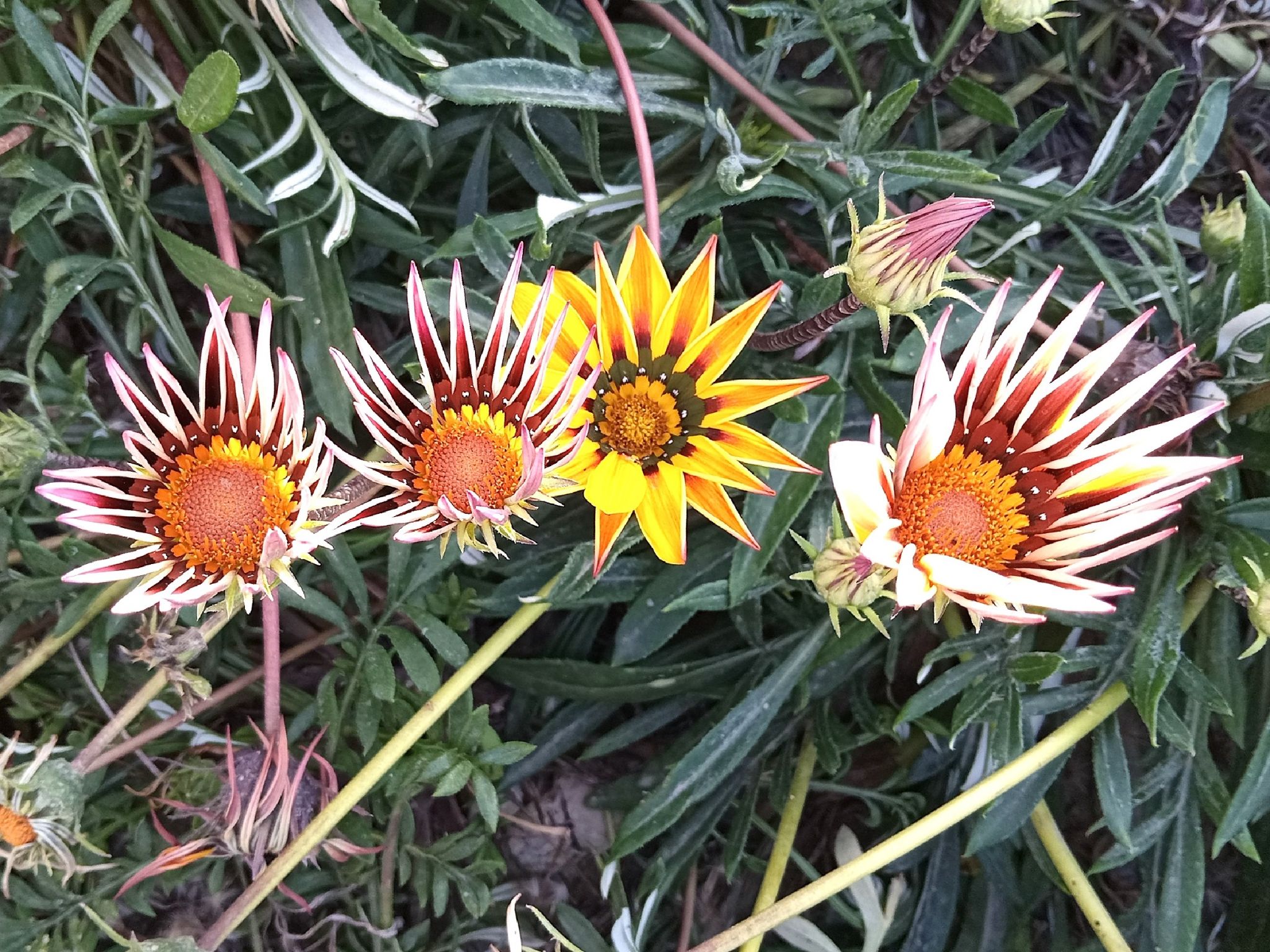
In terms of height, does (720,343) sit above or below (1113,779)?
above

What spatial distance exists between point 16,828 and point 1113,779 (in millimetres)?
1195

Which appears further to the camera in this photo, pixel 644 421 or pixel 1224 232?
pixel 1224 232

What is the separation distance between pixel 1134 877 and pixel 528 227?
131 cm

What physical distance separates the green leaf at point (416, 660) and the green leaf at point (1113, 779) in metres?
0.79

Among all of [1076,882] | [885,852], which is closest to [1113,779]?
[1076,882]

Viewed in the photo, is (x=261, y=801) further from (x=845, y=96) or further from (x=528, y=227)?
(x=845, y=96)

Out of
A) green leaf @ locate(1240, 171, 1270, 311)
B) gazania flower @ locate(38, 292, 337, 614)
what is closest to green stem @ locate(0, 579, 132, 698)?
gazania flower @ locate(38, 292, 337, 614)

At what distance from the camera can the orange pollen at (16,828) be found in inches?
34.7

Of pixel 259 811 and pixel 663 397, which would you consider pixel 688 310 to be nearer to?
pixel 663 397

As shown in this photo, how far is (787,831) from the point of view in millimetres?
1183

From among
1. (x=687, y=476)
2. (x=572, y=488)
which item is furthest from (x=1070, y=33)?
(x=572, y=488)

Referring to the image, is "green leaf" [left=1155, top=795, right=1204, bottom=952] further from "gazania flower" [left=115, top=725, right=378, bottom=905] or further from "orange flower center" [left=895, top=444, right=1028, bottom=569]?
"gazania flower" [left=115, top=725, right=378, bottom=905]

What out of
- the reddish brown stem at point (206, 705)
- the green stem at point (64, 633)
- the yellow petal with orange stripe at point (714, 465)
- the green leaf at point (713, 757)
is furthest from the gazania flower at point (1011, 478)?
the green stem at point (64, 633)

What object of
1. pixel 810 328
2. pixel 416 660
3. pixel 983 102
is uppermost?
pixel 983 102
